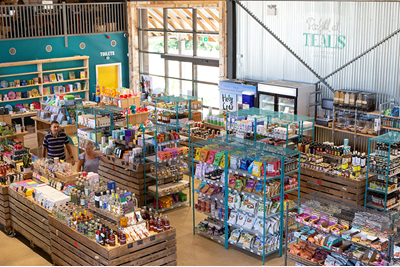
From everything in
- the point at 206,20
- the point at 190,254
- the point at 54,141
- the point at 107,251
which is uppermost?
the point at 206,20

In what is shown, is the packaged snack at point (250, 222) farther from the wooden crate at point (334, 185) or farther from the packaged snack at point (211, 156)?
the wooden crate at point (334, 185)

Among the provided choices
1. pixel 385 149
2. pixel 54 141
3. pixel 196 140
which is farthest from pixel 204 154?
pixel 196 140

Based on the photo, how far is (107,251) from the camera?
6.02 metres

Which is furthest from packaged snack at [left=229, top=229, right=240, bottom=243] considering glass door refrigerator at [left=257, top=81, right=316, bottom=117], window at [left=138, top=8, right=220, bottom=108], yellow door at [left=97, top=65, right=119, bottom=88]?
yellow door at [left=97, top=65, right=119, bottom=88]

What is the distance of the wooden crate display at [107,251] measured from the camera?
615cm

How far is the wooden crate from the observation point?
875cm

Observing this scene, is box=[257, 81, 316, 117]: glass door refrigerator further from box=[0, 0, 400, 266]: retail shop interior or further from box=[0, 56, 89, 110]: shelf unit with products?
box=[0, 56, 89, 110]: shelf unit with products

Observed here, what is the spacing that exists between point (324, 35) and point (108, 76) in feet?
28.8

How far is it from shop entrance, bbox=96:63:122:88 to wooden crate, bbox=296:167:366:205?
10.1 m

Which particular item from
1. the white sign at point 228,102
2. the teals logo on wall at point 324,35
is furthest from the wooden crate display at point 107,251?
the white sign at point 228,102

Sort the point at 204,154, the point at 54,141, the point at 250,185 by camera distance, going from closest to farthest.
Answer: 1. the point at 250,185
2. the point at 204,154
3. the point at 54,141

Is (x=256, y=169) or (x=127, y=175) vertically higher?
(x=256, y=169)

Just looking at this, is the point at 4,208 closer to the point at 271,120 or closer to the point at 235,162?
the point at 235,162

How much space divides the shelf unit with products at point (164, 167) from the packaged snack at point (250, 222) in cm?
217
